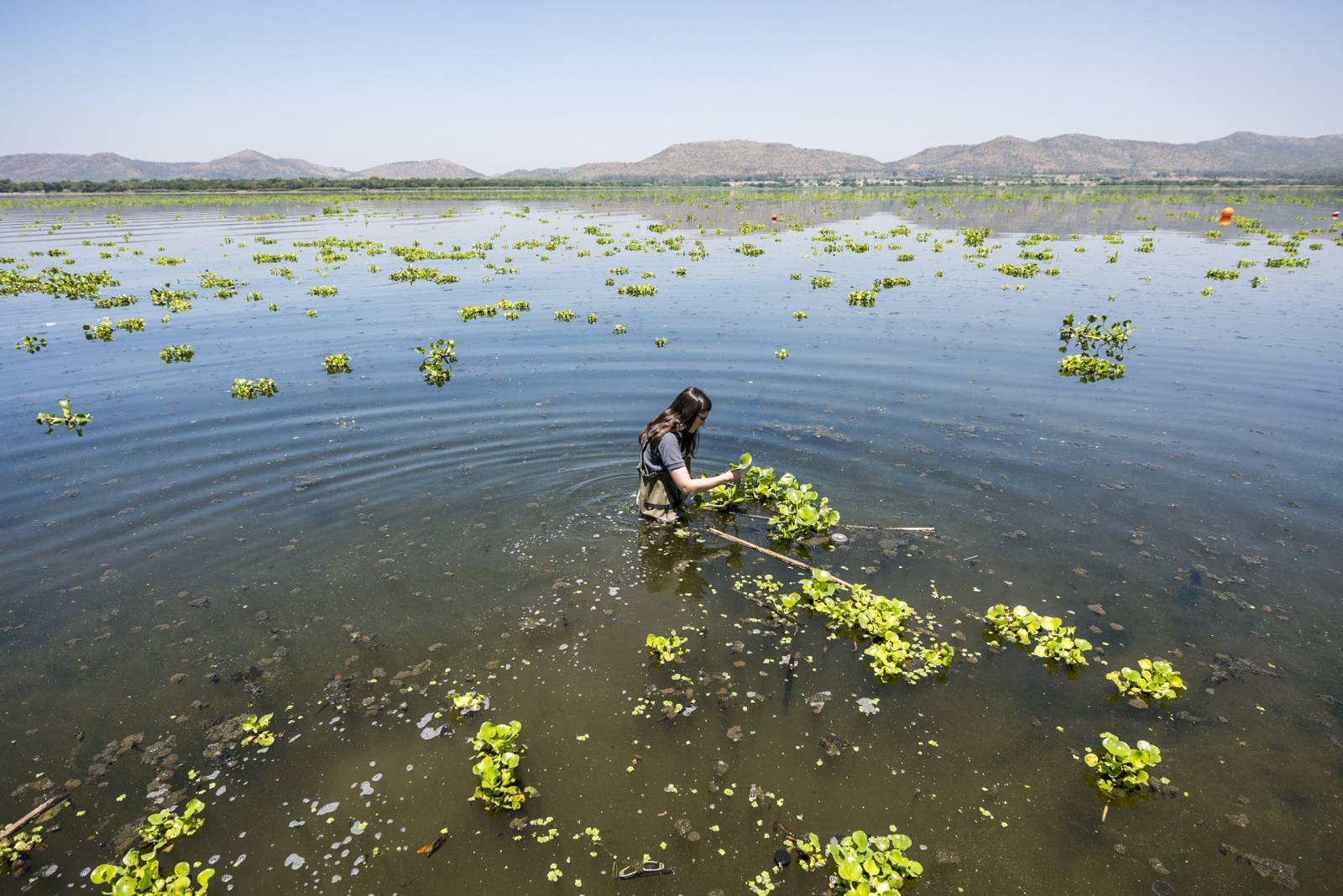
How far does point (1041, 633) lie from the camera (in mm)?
8156

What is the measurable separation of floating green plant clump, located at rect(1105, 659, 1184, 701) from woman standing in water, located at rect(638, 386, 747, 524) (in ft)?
18.5

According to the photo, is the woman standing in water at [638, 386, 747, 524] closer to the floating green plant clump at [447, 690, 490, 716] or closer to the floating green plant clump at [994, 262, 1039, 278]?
the floating green plant clump at [447, 690, 490, 716]

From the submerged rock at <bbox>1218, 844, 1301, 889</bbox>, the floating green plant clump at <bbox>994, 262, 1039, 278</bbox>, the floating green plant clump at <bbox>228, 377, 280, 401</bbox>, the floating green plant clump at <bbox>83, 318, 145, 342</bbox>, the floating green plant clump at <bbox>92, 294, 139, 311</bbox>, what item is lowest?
the submerged rock at <bbox>1218, 844, 1301, 889</bbox>

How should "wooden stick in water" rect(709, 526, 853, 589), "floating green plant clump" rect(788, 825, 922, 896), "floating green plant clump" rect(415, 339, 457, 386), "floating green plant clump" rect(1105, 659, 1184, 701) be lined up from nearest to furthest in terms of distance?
"floating green plant clump" rect(788, 825, 922, 896) < "floating green plant clump" rect(1105, 659, 1184, 701) < "wooden stick in water" rect(709, 526, 853, 589) < "floating green plant clump" rect(415, 339, 457, 386)

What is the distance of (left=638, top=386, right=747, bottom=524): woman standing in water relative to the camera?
960 centimetres

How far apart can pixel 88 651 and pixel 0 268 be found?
41.0 meters

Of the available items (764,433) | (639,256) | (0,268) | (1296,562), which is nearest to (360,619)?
(764,433)

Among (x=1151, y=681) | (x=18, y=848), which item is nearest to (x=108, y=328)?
(x=18, y=848)

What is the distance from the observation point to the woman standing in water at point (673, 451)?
31.5ft

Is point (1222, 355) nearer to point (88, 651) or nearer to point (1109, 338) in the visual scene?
point (1109, 338)

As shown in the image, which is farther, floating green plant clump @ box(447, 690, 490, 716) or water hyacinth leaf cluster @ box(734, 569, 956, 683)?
water hyacinth leaf cluster @ box(734, 569, 956, 683)

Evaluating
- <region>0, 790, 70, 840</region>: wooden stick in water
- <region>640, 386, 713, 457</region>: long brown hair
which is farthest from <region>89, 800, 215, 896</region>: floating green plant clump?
<region>640, 386, 713, 457</region>: long brown hair

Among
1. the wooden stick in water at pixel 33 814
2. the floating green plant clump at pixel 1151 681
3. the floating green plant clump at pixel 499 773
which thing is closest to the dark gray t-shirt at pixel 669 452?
the floating green plant clump at pixel 499 773

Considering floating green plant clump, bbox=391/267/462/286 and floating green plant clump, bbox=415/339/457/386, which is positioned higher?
floating green plant clump, bbox=391/267/462/286
